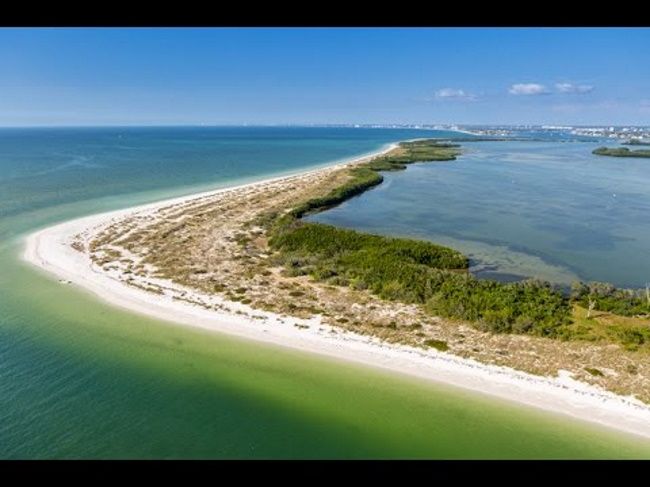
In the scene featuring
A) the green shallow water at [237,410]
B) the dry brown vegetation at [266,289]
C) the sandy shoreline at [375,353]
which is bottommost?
the green shallow water at [237,410]

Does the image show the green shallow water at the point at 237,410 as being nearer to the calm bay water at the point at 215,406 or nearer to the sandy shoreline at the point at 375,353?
the calm bay water at the point at 215,406

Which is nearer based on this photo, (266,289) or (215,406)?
(215,406)

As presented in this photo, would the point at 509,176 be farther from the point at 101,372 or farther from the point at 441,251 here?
the point at 101,372

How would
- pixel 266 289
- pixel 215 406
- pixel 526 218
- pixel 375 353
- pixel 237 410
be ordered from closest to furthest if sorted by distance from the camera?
pixel 237 410 < pixel 215 406 < pixel 375 353 < pixel 266 289 < pixel 526 218

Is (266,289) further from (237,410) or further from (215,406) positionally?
(237,410)

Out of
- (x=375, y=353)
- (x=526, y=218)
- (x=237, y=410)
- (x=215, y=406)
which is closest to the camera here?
(x=237, y=410)

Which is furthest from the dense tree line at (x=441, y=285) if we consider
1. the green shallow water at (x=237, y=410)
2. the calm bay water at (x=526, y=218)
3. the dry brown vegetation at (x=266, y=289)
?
the green shallow water at (x=237, y=410)

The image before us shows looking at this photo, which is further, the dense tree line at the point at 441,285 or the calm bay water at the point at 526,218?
the calm bay water at the point at 526,218

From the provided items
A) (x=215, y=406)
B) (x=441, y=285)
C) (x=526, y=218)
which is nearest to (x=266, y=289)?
(x=441, y=285)

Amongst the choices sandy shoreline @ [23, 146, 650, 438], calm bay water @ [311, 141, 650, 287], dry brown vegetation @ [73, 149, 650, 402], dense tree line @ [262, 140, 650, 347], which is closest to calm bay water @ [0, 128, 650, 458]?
sandy shoreline @ [23, 146, 650, 438]
